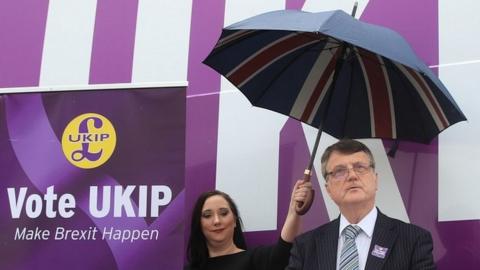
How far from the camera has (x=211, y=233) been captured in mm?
3402

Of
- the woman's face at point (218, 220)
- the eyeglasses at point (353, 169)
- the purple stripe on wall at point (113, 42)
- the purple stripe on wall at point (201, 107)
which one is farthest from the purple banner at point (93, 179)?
the eyeglasses at point (353, 169)

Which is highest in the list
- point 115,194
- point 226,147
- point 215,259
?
point 226,147

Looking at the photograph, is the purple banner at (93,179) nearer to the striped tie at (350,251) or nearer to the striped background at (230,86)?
the striped background at (230,86)

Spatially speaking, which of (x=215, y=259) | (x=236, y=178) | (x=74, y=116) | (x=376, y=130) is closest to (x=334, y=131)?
(x=376, y=130)

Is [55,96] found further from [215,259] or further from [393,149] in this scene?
[393,149]

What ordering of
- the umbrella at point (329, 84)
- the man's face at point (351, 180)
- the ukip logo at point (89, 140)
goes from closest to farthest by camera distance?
the man's face at point (351, 180)
the umbrella at point (329, 84)
the ukip logo at point (89, 140)

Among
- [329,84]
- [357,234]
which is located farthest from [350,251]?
[329,84]

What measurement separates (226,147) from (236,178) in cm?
14

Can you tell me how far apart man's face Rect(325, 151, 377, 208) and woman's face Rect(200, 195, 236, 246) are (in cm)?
69

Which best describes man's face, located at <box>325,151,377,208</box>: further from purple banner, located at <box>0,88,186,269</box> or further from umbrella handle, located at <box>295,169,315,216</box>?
purple banner, located at <box>0,88,186,269</box>

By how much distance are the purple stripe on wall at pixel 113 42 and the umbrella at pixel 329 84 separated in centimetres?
70

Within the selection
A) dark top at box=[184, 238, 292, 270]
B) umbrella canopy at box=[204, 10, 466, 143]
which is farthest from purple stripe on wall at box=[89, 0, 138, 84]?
dark top at box=[184, 238, 292, 270]

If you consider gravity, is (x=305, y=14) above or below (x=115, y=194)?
above

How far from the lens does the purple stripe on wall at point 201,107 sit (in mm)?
3527
